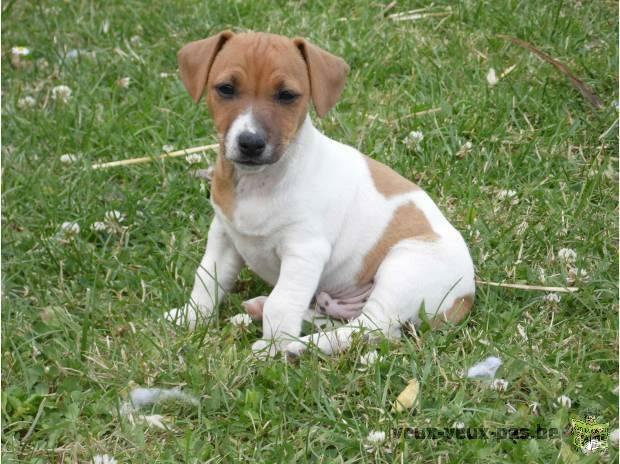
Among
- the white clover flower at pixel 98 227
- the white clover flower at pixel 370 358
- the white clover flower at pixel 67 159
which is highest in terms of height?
the white clover flower at pixel 370 358

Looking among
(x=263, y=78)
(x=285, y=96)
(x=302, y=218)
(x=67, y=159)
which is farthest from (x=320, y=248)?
(x=67, y=159)

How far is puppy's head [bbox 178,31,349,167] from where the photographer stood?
4.39 m

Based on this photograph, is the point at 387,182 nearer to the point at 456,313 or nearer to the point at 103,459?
the point at 456,313

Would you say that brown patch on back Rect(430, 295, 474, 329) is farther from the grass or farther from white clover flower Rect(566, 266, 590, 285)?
white clover flower Rect(566, 266, 590, 285)

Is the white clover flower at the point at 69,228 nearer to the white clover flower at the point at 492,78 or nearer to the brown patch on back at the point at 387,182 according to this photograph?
the brown patch on back at the point at 387,182

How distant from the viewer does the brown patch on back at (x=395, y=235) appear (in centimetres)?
497

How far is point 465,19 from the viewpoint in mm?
7598

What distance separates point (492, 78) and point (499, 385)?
10.5 feet

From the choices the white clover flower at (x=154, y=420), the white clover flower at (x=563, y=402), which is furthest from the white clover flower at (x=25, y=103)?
the white clover flower at (x=563, y=402)

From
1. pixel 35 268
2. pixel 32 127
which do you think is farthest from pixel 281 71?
pixel 32 127

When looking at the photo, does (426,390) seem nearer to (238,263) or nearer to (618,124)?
(238,263)

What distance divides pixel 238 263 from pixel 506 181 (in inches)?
74.1

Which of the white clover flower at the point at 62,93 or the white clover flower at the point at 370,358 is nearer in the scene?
the white clover flower at the point at 370,358

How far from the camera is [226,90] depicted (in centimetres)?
447
